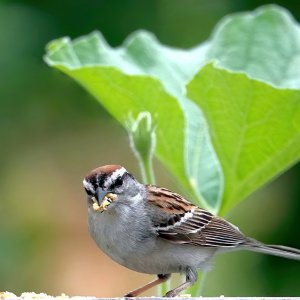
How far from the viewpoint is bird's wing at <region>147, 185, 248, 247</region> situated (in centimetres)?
280

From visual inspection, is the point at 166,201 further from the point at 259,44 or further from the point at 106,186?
the point at 259,44

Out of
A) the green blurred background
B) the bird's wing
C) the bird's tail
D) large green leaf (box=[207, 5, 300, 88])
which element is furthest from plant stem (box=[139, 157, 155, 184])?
the green blurred background

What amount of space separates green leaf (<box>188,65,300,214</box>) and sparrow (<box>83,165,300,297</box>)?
0.44 feet

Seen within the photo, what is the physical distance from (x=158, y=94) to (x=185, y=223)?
1.24ft

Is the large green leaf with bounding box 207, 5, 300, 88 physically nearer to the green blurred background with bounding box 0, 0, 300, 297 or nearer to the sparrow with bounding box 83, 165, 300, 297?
the sparrow with bounding box 83, 165, 300, 297

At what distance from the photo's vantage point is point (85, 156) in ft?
18.0

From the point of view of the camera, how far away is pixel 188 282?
2648 millimetres

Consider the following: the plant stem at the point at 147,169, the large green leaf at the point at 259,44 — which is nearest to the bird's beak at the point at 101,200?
the plant stem at the point at 147,169

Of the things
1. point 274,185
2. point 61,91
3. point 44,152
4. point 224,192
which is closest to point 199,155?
point 224,192

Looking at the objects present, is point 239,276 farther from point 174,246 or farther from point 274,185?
point 174,246

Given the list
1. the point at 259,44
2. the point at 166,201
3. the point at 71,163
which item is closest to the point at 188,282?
the point at 166,201

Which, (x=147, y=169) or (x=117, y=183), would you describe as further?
(x=117, y=183)

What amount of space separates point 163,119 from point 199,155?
308mm

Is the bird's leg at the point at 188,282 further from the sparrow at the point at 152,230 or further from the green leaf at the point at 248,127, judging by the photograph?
the green leaf at the point at 248,127
